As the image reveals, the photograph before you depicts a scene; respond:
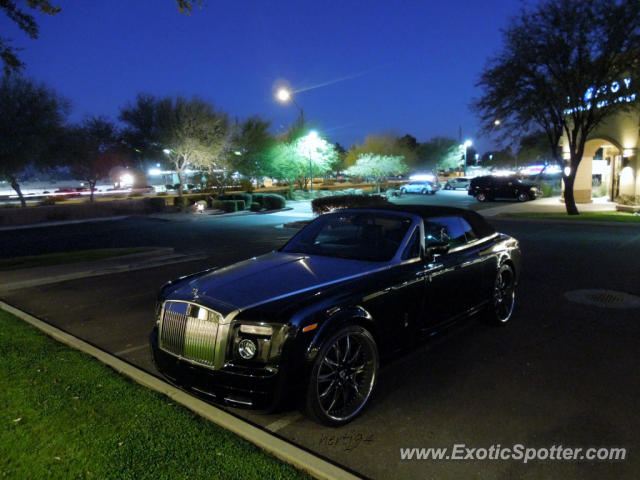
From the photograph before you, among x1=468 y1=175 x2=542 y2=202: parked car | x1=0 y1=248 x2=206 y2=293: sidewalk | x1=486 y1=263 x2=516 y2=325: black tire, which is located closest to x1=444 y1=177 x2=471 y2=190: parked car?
x1=468 y1=175 x2=542 y2=202: parked car

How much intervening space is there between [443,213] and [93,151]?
116 ft

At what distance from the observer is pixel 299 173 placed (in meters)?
40.6

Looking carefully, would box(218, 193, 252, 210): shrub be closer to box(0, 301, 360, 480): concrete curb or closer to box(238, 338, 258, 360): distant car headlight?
box(0, 301, 360, 480): concrete curb

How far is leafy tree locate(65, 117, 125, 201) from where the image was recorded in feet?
98.7

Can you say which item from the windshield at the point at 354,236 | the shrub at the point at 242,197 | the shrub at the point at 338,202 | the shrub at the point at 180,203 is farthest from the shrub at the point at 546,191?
the windshield at the point at 354,236

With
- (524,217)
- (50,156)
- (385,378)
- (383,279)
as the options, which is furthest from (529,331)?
(50,156)

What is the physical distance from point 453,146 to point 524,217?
58504 mm

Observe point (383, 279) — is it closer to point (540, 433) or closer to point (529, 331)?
point (540, 433)

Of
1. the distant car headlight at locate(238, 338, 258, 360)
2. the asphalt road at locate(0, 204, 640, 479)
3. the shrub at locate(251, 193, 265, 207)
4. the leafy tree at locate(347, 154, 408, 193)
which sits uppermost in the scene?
the leafy tree at locate(347, 154, 408, 193)

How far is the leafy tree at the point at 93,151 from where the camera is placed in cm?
3009

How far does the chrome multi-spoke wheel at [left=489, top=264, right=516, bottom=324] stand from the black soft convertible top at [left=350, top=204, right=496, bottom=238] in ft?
1.84

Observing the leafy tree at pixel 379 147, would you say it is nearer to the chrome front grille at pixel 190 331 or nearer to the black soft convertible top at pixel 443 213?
the black soft convertible top at pixel 443 213

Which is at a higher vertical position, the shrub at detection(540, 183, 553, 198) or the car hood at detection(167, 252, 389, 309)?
the shrub at detection(540, 183, 553, 198)

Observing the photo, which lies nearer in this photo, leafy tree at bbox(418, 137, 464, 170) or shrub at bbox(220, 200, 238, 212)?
shrub at bbox(220, 200, 238, 212)
